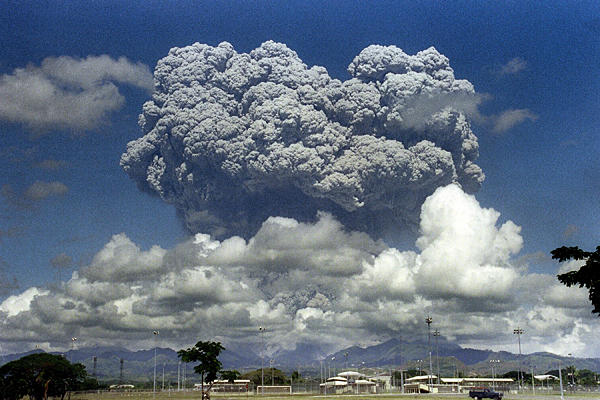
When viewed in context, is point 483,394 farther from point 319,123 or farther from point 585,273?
point 319,123

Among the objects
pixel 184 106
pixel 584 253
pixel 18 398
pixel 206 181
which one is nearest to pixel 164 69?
pixel 184 106

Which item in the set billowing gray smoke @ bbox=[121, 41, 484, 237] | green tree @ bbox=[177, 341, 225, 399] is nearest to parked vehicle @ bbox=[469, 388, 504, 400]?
green tree @ bbox=[177, 341, 225, 399]

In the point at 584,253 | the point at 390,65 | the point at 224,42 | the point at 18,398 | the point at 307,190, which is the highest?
the point at 224,42

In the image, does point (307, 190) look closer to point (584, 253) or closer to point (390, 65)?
point (390, 65)

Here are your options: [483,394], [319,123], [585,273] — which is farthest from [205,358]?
[319,123]

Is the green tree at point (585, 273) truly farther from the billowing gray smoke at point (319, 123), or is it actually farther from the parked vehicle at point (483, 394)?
the billowing gray smoke at point (319, 123)

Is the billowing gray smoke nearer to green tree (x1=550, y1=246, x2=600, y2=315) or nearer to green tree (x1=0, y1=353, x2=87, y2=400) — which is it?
green tree (x1=0, y1=353, x2=87, y2=400)
